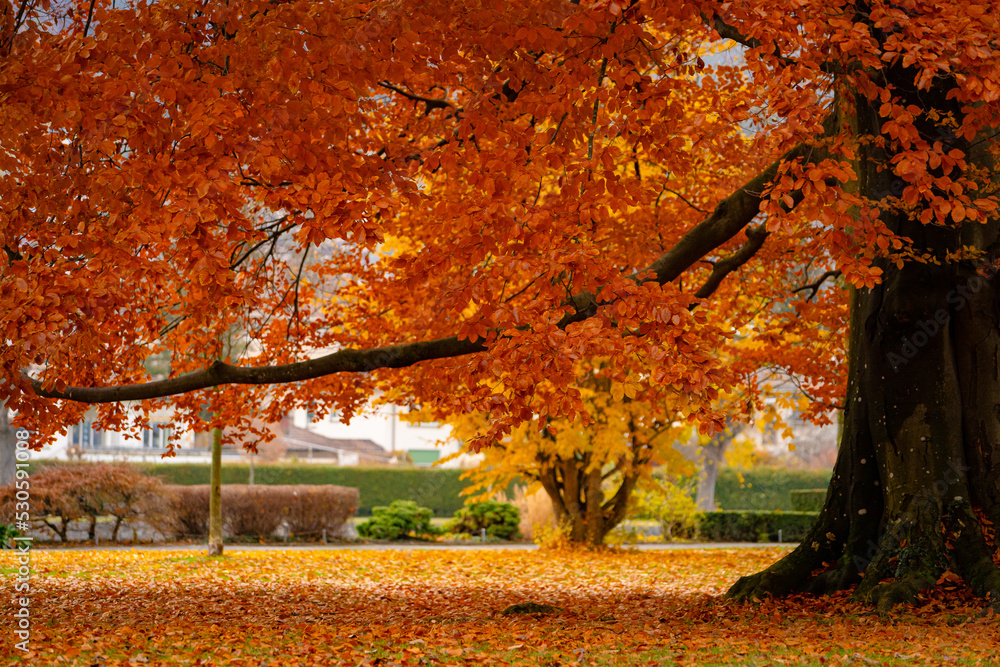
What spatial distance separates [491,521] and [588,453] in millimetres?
5293

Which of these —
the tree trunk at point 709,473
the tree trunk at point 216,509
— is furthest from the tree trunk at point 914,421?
the tree trunk at point 709,473

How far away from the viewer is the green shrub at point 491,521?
1942 centimetres

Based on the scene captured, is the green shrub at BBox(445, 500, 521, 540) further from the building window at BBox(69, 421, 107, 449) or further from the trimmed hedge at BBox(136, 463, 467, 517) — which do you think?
the building window at BBox(69, 421, 107, 449)

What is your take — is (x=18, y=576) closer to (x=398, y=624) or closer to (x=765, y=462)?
(x=398, y=624)

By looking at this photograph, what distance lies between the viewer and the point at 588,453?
15.0 metres

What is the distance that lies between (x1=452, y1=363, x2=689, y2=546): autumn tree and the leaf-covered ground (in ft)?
9.77

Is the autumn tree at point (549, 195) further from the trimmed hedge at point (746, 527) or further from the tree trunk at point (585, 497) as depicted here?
the trimmed hedge at point (746, 527)

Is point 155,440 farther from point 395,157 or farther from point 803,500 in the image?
point 395,157

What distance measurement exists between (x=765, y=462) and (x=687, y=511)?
15403 millimetres

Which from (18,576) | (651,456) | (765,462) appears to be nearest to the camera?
(18,576)

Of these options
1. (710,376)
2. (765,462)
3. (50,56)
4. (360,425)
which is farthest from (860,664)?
(360,425)

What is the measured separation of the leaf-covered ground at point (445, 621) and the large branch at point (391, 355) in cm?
182

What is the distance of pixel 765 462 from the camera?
3338cm

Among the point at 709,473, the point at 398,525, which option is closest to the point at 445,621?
the point at 398,525
